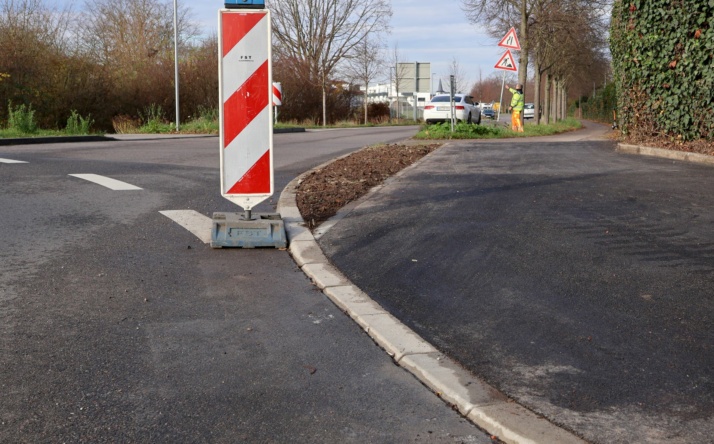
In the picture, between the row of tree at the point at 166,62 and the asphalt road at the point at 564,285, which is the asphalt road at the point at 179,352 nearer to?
the asphalt road at the point at 564,285

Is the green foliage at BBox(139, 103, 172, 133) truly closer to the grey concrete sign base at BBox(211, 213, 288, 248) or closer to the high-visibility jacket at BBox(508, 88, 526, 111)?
the high-visibility jacket at BBox(508, 88, 526, 111)

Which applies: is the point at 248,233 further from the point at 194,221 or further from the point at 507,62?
Answer: the point at 507,62

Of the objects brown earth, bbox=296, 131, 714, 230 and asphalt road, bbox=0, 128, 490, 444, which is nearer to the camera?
asphalt road, bbox=0, 128, 490, 444

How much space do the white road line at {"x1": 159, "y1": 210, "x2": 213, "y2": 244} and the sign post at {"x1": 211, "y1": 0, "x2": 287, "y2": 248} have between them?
0.26 metres

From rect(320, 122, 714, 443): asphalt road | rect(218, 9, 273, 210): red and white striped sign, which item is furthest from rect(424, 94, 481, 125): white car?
rect(218, 9, 273, 210): red and white striped sign

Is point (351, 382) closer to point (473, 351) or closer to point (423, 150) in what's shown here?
point (473, 351)

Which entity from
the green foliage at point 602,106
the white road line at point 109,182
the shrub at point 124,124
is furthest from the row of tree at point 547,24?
the white road line at point 109,182

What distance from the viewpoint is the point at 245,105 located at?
6238mm

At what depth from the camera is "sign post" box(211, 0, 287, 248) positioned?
6113 mm

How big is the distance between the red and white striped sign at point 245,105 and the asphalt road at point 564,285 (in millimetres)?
813

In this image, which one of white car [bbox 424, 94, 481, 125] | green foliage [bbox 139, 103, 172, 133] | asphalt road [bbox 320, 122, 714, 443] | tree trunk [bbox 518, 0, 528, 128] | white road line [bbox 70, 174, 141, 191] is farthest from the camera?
white car [bbox 424, 94, 481, 125]

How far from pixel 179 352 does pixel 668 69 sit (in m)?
12.2

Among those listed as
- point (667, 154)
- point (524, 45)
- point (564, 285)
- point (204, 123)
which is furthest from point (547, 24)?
point (564, 285)

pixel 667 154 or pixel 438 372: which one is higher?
pixel 667 154
